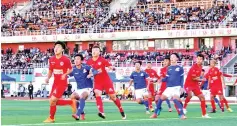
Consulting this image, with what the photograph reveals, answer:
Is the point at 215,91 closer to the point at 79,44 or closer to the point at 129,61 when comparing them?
the point at 129,61

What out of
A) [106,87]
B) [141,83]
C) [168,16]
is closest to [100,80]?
[106,87]

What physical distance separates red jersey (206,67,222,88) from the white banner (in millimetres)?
37471

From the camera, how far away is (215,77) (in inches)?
1072

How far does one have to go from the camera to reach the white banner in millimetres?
65312

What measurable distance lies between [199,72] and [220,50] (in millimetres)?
43450

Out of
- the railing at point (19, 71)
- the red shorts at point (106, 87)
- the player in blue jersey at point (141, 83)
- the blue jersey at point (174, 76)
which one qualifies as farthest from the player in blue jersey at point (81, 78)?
the railing at point (19, 71)

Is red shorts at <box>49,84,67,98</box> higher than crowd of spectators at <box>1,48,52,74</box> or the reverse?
higher

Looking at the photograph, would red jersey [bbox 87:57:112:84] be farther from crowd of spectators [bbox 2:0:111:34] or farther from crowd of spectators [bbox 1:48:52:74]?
crowd of spectators [bbox 2:0:111:34]

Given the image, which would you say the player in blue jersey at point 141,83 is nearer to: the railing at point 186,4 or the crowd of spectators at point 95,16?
the crowd of spectators at point 95,16

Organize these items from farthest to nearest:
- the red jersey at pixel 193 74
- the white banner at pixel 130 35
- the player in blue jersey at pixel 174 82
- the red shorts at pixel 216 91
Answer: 1. the white banner at pixel 130 35
2. the red shorts at pixel 216 91
3. the red jersey at pixel 193 74
4. the player in blue jersey at pixel 174 82

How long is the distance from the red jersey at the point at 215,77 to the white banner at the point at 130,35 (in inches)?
1475

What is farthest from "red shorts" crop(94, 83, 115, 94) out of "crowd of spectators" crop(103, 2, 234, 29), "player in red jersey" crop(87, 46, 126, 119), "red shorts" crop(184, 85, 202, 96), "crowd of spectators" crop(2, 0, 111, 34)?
"crowd of spectators" crop(2, 0, 111, 34)

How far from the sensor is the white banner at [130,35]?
6531cm

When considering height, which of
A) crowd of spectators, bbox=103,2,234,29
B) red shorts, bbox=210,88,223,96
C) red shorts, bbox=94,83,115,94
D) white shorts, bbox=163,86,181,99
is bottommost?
red shorts, bbox=210,88,223,96
